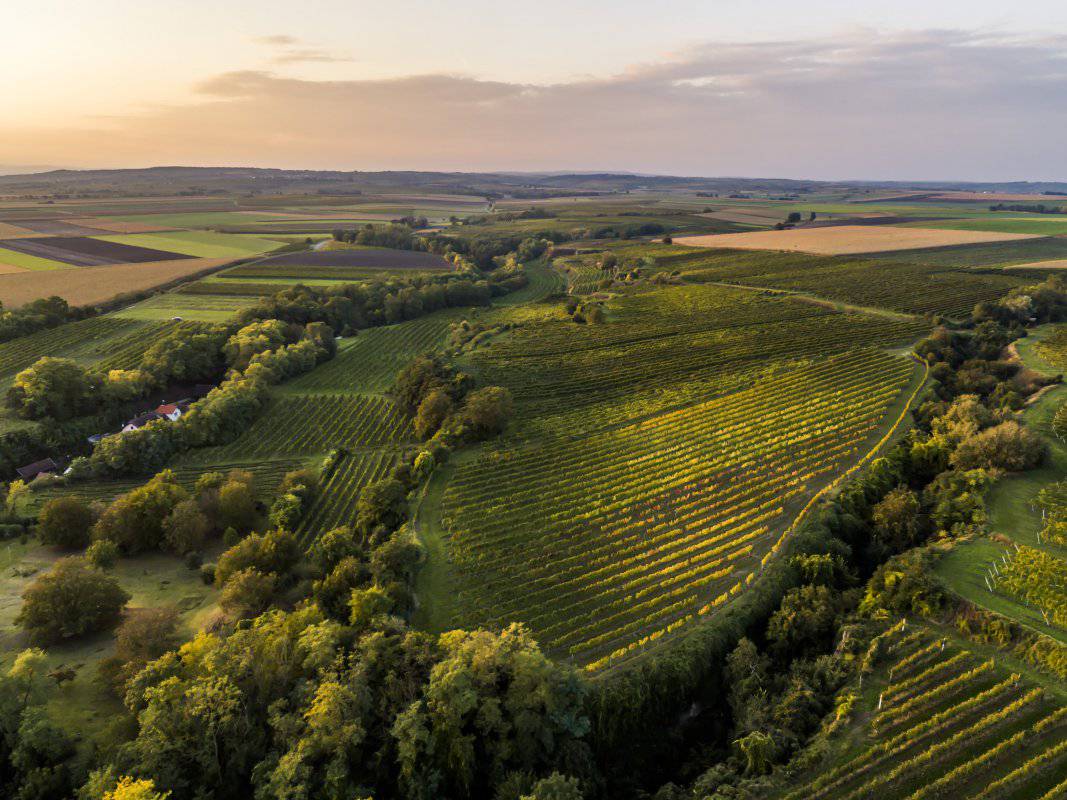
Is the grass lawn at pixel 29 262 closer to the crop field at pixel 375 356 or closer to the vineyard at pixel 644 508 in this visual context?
the crop field at pixel 375 356

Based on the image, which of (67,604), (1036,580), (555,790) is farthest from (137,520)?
(1036,580)

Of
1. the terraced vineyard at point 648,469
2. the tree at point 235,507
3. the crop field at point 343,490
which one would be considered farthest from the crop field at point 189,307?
the tree at point 235,507

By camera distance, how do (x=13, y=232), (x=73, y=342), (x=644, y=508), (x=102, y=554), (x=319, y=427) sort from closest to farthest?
(x=102, y=554) → (x=644, y=508) → (x=319, y=427) → (x=73, y=342) → (x=13, y=232)

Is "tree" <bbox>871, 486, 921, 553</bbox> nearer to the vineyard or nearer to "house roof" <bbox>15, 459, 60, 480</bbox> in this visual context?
the vineyard

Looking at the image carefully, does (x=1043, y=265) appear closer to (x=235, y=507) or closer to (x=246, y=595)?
(x=235, y=507)

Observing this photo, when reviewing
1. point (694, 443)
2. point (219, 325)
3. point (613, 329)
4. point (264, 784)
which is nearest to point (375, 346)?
point (219, 325)

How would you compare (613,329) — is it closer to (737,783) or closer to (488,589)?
(488,589)

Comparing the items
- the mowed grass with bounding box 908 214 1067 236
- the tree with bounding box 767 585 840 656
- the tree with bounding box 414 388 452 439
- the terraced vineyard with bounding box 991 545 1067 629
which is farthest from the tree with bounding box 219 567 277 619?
the mowed grass with bounding box 908 214 1067 236
